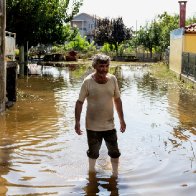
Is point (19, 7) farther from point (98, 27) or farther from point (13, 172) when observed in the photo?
point (98, 27)

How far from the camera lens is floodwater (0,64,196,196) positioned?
553 cm

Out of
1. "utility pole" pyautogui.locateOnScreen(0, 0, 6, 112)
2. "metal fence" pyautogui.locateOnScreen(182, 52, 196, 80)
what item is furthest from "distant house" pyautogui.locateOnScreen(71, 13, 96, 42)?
"utility pole" pyautogui.locateOnScreen(0, 0, 6, 112)

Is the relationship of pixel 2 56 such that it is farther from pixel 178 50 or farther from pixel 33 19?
pixel 178 50

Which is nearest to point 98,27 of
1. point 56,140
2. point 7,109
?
point 7,109

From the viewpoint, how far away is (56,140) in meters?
8.18

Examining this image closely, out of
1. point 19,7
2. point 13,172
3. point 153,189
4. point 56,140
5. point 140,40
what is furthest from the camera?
point 140,40

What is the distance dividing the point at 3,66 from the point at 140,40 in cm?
4604

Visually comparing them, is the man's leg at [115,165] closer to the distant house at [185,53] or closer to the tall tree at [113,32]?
the distant house at [185,53]

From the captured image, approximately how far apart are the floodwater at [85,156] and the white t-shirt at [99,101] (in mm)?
796

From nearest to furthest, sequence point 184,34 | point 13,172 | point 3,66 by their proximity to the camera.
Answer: point 13,172, point 3,66, point 184,34

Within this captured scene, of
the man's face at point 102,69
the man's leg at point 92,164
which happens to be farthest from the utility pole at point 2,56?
the man's face at point 102,69

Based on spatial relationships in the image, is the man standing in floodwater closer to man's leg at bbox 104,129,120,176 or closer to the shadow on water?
man's leg at bbox 104,129,120,176

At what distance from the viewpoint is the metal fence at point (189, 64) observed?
2038cm

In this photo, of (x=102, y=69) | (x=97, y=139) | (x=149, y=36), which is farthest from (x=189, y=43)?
(x=149, y=36)
